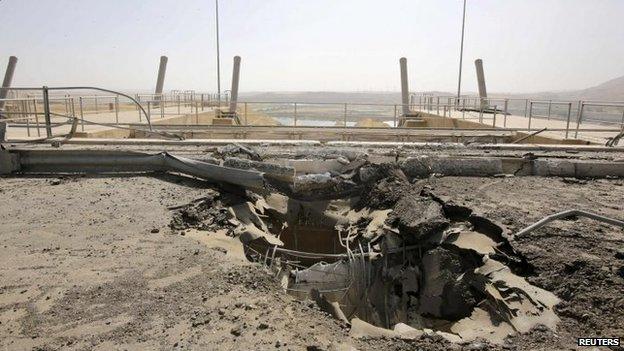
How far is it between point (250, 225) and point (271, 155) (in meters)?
2.74

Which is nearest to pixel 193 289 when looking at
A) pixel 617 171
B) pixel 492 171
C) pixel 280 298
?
pixel 280 298

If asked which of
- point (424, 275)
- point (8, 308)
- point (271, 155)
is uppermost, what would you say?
point (271, 155)

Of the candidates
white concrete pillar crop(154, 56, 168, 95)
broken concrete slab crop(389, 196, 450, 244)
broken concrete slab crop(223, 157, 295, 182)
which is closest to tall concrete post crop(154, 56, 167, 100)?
white concrete pillar crop(154, 56, 168, 95)

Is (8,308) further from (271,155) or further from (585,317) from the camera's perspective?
(271,155)

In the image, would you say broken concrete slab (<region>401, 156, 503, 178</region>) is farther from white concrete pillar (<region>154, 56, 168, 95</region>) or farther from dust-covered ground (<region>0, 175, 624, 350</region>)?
white concrete pillar (<region>154, 56, 168, 95</region>)

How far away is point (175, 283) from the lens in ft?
13.3

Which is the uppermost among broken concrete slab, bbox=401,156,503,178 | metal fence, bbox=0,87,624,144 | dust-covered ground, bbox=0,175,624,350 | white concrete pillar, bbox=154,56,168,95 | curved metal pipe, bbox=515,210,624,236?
white concrete pillar, bbox=154,56,168,95

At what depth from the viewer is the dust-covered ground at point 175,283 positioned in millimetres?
3324

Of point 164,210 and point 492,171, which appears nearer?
point 164,210

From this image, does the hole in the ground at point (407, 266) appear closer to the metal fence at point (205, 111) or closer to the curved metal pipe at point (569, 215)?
the curved metal pipe at point (569, 215)

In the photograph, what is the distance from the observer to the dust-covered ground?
3324 mm

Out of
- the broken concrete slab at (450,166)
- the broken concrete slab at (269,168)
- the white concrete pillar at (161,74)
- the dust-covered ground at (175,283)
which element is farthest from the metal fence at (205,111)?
the broken concrete slab at (450,166)

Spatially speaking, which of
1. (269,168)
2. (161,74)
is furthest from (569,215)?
(161,74)

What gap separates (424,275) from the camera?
5422 millimetres
